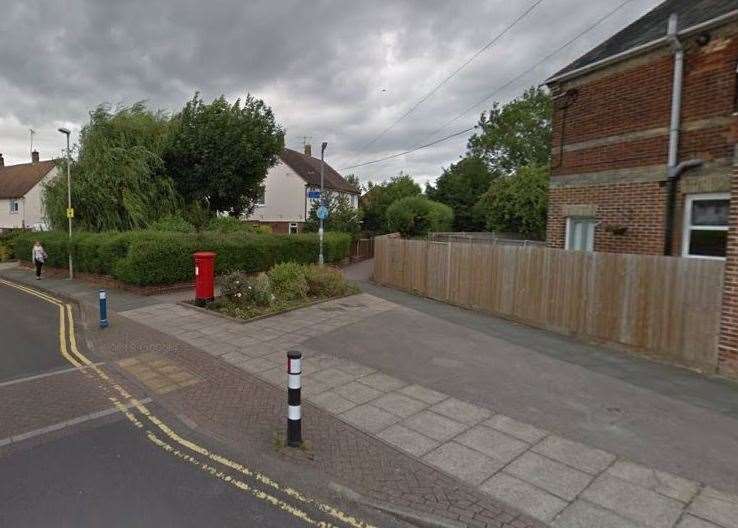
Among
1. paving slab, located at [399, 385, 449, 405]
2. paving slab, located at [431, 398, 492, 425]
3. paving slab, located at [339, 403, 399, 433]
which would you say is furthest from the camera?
paving slab, located at [399, 385, 449, 405]

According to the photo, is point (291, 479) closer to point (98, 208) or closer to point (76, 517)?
point (76, 517)

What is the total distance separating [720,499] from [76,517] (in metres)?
5.10

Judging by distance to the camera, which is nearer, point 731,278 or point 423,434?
point 423,434

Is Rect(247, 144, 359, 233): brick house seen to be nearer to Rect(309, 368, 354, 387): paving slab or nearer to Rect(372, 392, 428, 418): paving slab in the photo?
Rect(309, 368, 354, 387): paving slab

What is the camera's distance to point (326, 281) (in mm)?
13008

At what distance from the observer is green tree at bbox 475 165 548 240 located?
1119 inches

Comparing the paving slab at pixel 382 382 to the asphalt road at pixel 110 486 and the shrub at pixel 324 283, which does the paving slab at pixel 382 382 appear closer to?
the asphalt road at pixel 110 486

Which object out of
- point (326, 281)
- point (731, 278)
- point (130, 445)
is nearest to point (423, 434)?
point (130, 445)

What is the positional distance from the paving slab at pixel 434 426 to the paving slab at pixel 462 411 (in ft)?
0.38

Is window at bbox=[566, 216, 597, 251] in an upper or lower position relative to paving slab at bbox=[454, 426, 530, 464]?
upper

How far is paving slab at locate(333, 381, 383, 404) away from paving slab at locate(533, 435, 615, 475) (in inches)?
83.0

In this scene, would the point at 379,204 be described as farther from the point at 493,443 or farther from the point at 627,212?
the point at 493,443

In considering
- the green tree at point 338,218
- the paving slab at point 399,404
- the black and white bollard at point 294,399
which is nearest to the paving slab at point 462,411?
the paving slab at point 399,404

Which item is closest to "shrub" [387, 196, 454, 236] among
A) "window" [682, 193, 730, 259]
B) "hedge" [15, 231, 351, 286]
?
"hedge" [15, 231, 351, 286]
